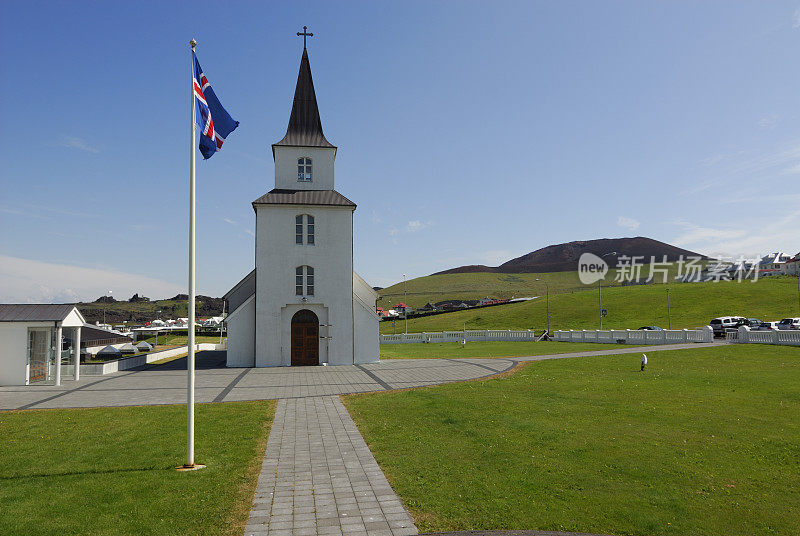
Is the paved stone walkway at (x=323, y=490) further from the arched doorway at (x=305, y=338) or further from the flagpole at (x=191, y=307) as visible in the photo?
the arched doorway at (x=305, y=338)

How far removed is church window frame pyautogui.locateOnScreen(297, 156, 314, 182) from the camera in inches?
1372

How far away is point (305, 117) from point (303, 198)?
23.7ft

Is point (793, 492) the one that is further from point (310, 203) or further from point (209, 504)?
point (310, 203)

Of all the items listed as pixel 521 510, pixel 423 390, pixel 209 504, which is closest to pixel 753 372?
pixel 423 390

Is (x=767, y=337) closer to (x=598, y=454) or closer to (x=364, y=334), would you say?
(x=364, y=334)

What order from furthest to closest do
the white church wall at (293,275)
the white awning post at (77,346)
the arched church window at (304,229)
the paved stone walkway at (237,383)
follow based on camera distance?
the arched church window at (304,229), the white church wall at (293,275), the white awning post at (77,346), the paved stone walkway at (237,383)

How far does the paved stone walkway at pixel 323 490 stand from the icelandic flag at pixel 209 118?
7.14 meters

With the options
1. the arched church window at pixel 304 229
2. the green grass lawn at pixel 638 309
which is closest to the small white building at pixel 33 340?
the arched church window at pixel 304 229

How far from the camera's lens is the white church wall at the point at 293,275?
31.8m

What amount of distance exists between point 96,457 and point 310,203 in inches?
946

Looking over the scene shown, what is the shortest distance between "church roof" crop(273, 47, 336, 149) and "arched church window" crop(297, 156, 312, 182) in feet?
3.38

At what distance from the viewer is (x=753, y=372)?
21.4m

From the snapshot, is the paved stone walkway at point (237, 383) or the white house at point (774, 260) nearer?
the paved stone walkway at point (237, 383)

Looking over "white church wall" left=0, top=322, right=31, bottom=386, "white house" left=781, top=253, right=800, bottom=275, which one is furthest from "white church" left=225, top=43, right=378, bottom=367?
"white house" left=781, top=253, right=800, bottom=275
